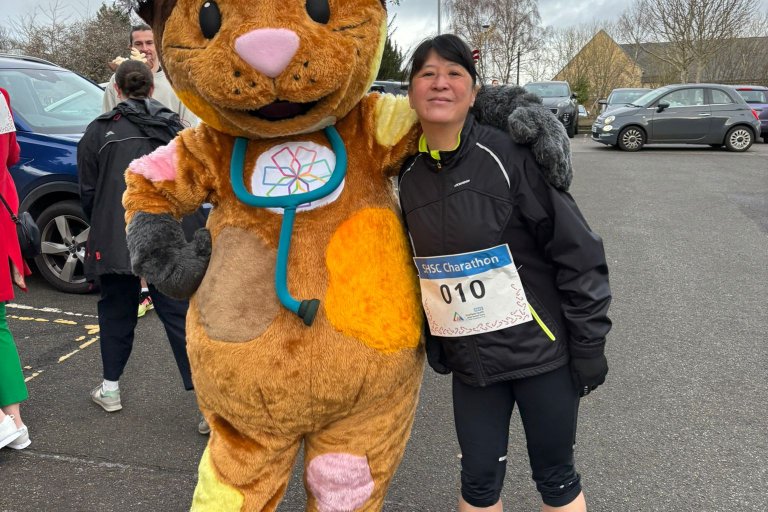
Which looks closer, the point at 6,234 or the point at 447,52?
the point at 447,52

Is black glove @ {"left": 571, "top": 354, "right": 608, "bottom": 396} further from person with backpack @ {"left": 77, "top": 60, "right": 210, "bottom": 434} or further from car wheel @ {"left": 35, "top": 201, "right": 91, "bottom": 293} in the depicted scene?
car wheel @ {"left": 35, "top": 201, "right": 91, "bottom": 293}

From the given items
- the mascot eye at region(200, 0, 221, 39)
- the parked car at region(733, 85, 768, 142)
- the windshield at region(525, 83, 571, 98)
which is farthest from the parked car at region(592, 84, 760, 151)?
the mascot eye at region(200, 0, 221, 39)

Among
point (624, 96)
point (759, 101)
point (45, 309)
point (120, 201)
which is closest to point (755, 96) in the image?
point (759, 101)

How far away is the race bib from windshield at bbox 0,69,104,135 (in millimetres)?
4541

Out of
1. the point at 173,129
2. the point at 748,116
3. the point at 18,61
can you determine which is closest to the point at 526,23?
the point at 748,116

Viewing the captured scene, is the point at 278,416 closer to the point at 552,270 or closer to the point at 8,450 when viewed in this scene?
the point at 552,270

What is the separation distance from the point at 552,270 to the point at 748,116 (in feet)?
47.3

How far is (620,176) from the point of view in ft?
35.2

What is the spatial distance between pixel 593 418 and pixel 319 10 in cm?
245

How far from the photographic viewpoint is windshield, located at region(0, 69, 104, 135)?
5.34m

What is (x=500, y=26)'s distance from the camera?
33.3 metres

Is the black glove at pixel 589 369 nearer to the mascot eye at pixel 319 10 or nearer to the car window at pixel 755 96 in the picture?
the mascot eye at pixel 319 10

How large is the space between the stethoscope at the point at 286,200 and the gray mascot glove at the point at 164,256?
230mm

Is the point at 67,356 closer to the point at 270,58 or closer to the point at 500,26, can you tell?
the point at 270,58
